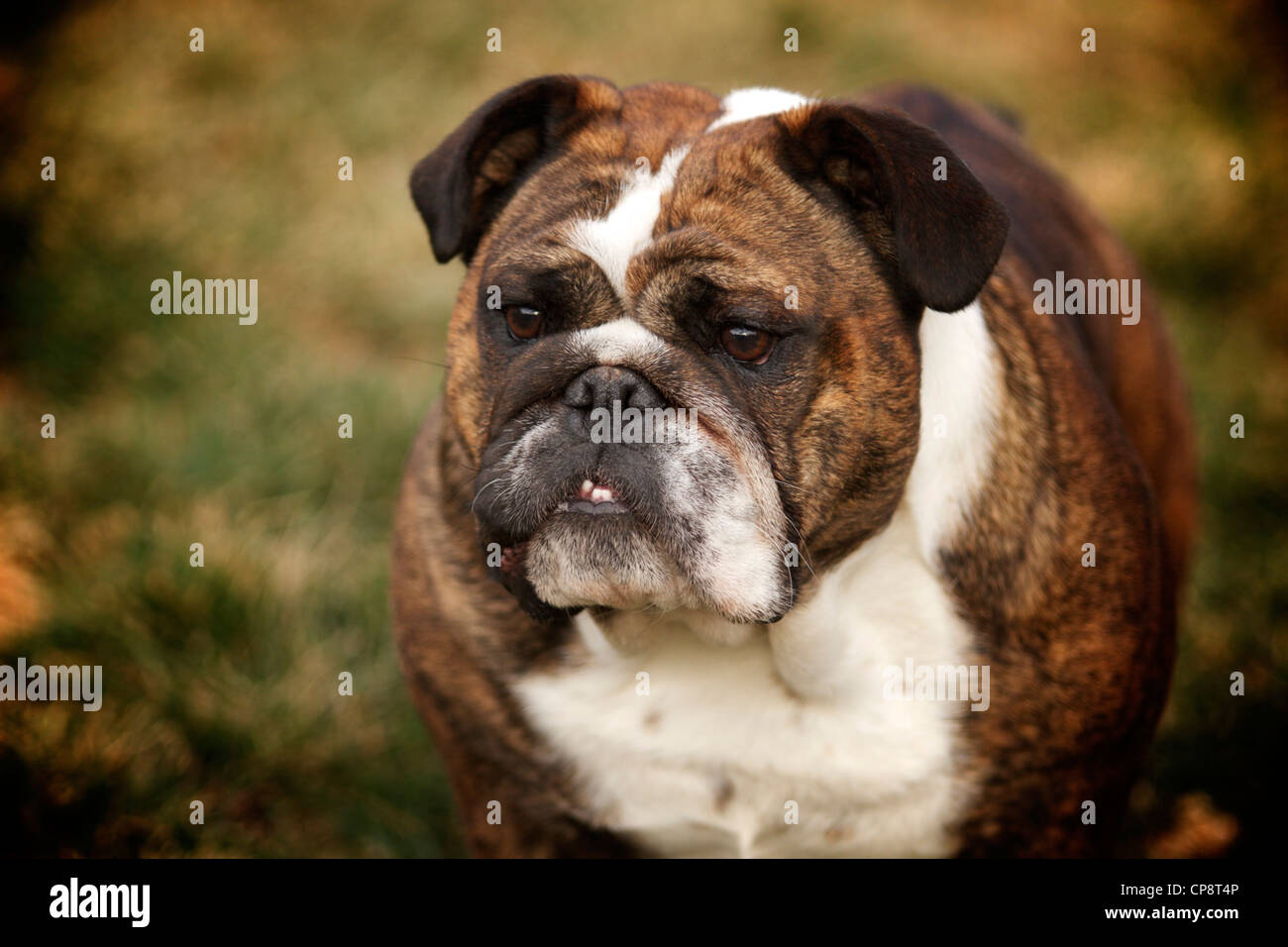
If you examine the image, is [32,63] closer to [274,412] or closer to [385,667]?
[274,412]

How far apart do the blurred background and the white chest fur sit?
4.15 feet

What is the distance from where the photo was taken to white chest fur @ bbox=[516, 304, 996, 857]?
10.0 feet

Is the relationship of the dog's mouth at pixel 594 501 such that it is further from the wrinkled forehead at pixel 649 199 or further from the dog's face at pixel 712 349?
the wrinkled forehead at pixel 649 199

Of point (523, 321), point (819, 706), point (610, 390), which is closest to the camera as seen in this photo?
point (610, 390)

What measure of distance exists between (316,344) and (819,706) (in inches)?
165

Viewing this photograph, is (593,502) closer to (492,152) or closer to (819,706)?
(819,706)

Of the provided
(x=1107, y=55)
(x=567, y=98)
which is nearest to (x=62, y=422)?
(x=567, y=98)

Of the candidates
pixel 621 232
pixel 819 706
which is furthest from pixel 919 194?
pixel 819 706

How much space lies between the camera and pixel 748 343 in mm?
2738

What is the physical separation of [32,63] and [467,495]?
214 inches

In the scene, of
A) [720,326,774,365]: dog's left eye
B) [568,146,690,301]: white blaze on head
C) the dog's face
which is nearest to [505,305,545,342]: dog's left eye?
the dog's face

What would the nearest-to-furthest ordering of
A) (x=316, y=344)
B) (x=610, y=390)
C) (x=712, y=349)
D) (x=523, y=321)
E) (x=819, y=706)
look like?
(x=610, y=390)
(x=712, y=349)
(x=523, y=321)
(x=819, y=706)
(x=316, y=344)

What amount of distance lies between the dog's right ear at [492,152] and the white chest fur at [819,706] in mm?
977
